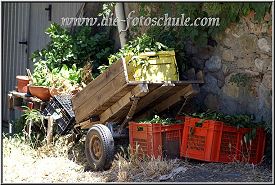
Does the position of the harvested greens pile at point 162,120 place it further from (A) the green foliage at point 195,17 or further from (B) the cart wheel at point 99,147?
(A) the green foliage at point 195,17

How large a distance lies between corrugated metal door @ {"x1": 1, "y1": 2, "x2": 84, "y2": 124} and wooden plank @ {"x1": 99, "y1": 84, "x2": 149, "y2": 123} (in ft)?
9.94

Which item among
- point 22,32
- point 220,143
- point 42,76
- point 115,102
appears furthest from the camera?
point 22,32

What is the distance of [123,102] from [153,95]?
14.7 inches

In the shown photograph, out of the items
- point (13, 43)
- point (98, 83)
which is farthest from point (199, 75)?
point (13, 43)

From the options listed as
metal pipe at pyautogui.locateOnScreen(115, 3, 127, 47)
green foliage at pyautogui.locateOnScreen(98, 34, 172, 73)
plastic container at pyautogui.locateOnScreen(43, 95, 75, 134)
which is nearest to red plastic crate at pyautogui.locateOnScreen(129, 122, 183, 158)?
→ green foliage at pyautogui.locateOnScreen(98, 34, 172, 73)

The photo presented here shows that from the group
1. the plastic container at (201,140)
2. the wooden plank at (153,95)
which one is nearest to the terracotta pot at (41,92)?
the wooden plank at (153,95)

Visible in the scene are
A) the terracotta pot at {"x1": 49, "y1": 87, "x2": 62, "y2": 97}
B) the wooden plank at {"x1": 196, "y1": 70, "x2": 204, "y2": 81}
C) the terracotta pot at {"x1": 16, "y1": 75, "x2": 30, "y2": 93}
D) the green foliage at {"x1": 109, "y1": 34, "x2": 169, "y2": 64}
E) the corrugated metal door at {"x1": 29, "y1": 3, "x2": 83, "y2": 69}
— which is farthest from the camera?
the corrugated metal door at {"x1": 29, "y1": 3, "x2": 83, "y2": 69}

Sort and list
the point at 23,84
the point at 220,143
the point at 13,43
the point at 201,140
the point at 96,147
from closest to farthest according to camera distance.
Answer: the point at 220,143 < the point at 201,140 < the point at 96,147 < the point at 23,84 < the point at 13,43

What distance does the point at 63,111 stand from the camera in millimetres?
7266

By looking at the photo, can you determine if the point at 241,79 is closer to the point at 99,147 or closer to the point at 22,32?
the point at 99,147

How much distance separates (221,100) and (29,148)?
2.70m

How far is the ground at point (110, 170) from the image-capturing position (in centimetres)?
554

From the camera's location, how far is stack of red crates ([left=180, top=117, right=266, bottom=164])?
19.1ft

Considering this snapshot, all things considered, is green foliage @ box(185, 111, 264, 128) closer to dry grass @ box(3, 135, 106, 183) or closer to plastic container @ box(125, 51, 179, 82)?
plastic container @ box(125, 51, 179, 82)
